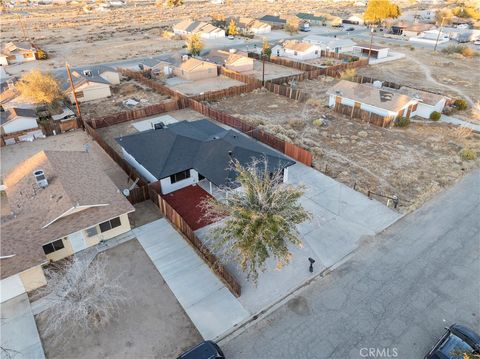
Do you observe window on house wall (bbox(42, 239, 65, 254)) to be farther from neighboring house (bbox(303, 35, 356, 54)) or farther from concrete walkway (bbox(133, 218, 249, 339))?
neighboring house (bbox(303, 35, 356, 54))

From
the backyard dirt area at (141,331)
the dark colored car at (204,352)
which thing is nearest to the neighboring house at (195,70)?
the backyard dirt area at (141,331)

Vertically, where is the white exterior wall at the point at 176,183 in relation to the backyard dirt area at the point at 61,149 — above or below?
above

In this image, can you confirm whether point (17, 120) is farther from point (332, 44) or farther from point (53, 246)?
point (332, 44)

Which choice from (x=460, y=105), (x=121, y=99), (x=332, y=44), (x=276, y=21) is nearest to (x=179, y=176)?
(x=121, y=99)

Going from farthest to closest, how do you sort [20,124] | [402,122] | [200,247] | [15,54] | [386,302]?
[15,54] < [402,122] < [20,124] < [200,247] < [386,302]

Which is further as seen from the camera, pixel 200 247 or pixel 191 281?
pixel 200 247

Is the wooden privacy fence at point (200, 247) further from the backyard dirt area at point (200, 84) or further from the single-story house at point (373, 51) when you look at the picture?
the single-story house at point (373, 51)
